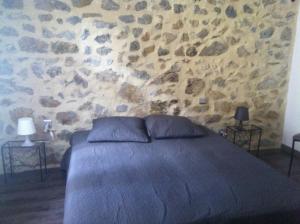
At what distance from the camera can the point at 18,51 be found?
293cm

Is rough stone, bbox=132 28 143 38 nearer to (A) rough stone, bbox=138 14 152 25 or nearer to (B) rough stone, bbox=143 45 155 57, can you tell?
(A) rough stone, bbox=138 14 152 25

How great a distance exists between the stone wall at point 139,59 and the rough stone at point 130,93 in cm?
1

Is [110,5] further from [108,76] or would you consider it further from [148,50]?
[108,76]

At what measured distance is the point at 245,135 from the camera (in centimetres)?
383

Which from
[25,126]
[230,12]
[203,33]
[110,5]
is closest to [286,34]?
[230,12]

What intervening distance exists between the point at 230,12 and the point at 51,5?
2.19 metres

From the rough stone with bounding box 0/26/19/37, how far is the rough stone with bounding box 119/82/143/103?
132 centimetres

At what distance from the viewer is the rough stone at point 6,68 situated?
2.90m

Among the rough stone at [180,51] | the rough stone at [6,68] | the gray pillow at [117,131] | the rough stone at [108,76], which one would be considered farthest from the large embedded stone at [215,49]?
the rough stone at [6,68]

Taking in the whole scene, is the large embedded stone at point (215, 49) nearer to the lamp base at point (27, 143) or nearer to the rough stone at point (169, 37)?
the rough stone at point (169, 37)

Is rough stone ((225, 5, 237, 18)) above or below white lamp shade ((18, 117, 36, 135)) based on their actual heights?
above

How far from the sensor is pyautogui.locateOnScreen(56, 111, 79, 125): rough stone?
3193 mm

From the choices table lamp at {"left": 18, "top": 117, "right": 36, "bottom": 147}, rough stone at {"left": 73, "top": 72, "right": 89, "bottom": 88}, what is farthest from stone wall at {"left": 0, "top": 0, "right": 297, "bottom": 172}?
table lamp at {"left": 18, "top": 117, "right": 36, "bottom": 147}

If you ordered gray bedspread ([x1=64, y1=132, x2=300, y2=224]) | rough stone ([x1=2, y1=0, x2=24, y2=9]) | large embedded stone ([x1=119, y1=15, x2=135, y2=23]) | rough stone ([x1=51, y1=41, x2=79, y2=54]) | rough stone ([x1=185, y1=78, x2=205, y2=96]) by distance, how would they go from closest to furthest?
gray bedspread ([x1=64, y1=132, x2=300, y2=224])
rough stone ([x1=2, y1=0, x2=24, y2=9])
rough stone ([x1=51, y1=41, x2=79, y2=54])
large embedded stone ([x1=119, y1=15, x2=135, y2=23])
rough stone ([x1=185, y1=78, x2=205, y2=96])
